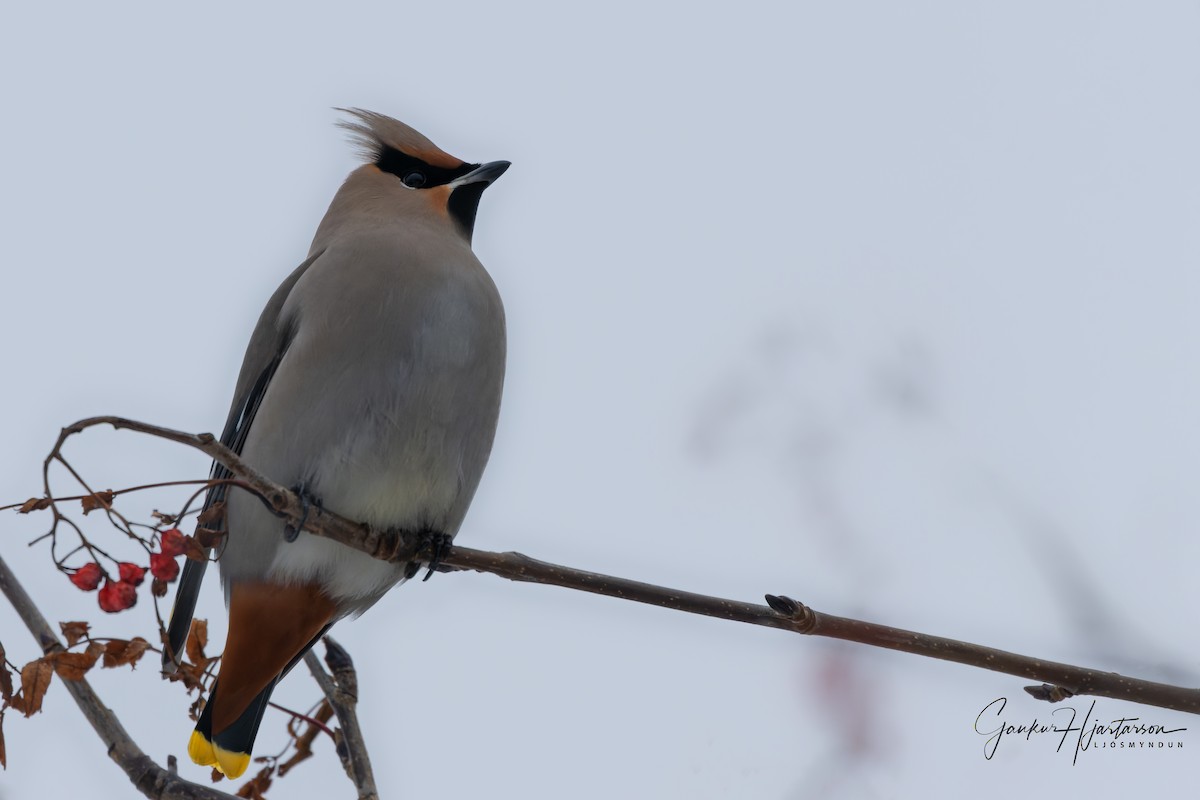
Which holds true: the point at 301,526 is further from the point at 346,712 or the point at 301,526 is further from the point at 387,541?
the point at 387,541

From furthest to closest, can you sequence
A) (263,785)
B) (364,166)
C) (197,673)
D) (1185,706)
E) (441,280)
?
(364,166) < (441,280) < (263,785) < (197,673) < (1185,706)

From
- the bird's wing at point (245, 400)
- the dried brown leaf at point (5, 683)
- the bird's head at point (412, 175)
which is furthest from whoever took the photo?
the bird's head at point (412, 175)

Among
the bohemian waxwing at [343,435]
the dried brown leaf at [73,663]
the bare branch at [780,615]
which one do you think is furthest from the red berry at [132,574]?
the bohemian waxwing at [343,435]

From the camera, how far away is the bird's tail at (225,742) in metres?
2.93

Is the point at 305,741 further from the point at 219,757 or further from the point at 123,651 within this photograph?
the point at 123,651

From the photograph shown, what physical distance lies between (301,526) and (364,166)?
80.9 inches

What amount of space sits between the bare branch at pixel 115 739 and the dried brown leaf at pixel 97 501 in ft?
1.01

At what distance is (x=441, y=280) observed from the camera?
3.08 meters

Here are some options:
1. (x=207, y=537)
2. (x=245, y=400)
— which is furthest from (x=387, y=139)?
(x=207, y=537)

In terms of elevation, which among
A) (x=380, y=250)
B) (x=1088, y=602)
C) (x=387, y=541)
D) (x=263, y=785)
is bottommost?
(x=263, y=785)

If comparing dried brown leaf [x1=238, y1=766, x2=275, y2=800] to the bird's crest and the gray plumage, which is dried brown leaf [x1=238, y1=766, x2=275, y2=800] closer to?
the gray plumage

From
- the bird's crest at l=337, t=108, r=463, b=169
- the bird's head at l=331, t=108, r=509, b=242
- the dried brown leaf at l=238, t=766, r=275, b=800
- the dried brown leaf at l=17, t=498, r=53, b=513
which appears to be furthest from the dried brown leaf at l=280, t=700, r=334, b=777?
the bird's crest at l=337, t=108, r=463, b=169

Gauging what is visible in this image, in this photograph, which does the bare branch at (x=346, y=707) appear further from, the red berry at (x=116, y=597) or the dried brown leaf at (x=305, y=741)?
the red berry at (x=116, y=597)

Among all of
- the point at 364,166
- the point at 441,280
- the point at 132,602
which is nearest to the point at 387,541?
the point at 441,280
